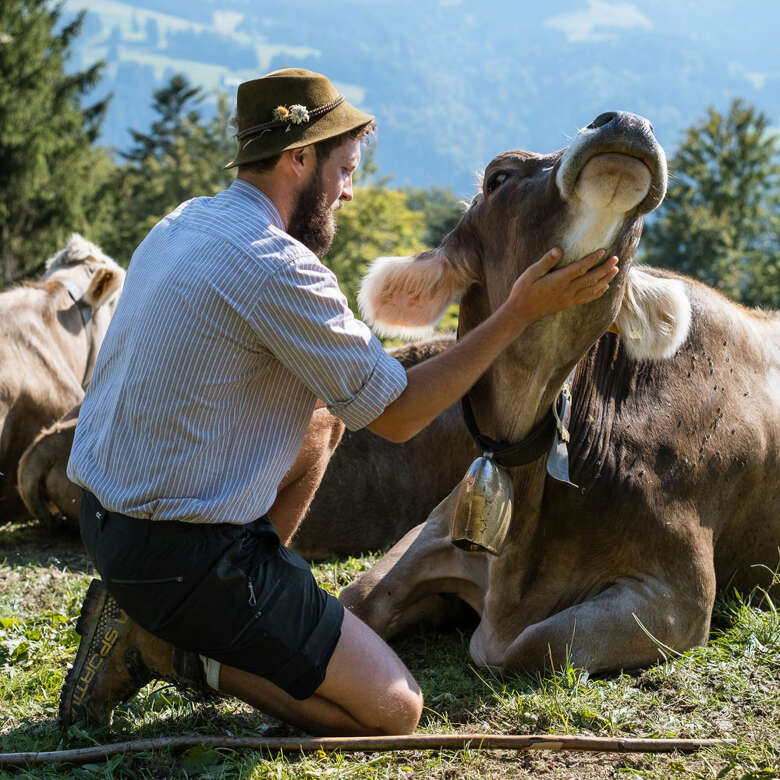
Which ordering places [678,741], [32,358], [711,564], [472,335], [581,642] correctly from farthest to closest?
[32,358], [711,564], [581,642], [472,335], [678,741]

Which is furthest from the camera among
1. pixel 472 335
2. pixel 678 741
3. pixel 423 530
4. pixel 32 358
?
pixel 32 358

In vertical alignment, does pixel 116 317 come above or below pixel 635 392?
above

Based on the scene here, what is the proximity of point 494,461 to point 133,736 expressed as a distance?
1.52 m

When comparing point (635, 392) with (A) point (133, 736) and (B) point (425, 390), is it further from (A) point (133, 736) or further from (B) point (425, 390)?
(A) point (133, 736)

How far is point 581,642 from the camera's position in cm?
366

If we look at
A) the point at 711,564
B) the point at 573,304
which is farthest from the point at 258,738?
the point at 711,564

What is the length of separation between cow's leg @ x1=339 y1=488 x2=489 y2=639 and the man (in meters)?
0.99

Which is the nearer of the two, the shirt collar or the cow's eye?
the shirt collar

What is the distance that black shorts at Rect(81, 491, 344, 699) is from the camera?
3059 millimetres

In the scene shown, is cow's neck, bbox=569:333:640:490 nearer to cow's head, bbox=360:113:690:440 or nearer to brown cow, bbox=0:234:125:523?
cow's head, bbox=360:113:690:440

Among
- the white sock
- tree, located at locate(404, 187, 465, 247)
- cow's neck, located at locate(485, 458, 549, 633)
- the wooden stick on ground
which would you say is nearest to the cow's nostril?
cow's neck, located at locate(485, 458, 549, 633)

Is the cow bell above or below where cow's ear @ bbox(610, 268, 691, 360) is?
below

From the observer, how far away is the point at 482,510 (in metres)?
3.64

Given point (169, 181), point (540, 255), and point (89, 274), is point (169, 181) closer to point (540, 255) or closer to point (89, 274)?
point (89, 274)
